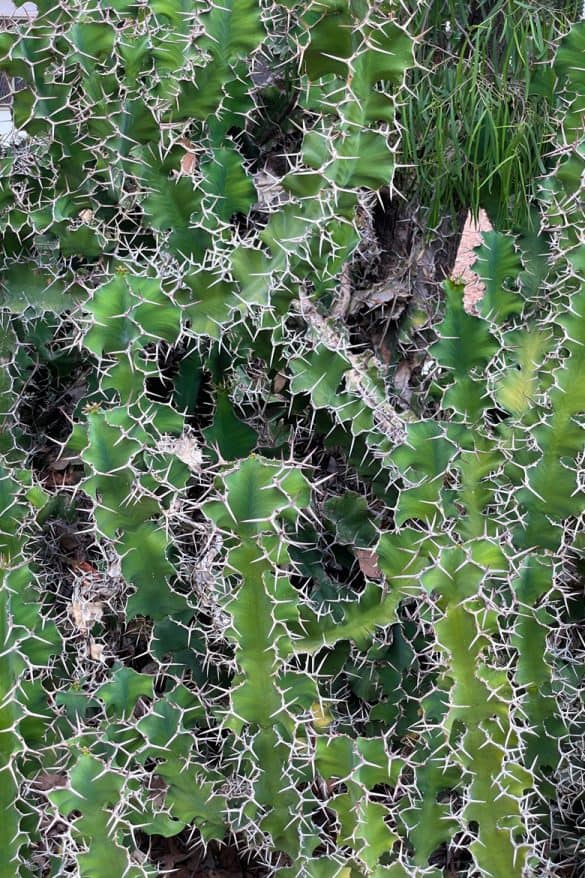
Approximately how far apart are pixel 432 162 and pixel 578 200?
599 millimetres

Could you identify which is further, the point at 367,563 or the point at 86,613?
the point at 367,563

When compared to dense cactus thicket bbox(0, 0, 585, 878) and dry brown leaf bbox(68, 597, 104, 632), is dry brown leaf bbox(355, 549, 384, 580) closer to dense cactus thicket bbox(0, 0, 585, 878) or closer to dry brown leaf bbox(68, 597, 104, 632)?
dense cactus thicket bbox(0, 0, 585, 878)

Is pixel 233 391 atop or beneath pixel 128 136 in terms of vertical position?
beneath

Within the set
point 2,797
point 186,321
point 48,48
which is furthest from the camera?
point 48,48

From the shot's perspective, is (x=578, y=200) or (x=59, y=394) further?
(x=59, y=394)

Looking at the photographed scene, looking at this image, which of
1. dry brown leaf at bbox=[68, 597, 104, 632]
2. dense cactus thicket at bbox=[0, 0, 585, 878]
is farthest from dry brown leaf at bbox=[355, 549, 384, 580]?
dry brown leaf at bbox=[68, 597, 104, 632]

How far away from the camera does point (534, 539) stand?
164 centimetres

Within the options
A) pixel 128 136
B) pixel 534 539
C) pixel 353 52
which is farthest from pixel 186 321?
pixel 534 539

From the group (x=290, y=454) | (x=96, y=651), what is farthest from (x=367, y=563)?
(x=96, y=651)

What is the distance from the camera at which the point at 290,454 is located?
177 centimetres

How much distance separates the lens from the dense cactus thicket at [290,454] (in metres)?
1.41

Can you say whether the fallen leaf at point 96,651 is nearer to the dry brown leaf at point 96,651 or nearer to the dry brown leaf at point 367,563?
the dry brown leaf at point 96,651

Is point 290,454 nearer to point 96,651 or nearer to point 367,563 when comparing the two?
point 367,563

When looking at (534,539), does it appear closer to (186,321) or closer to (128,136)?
(186,321)
